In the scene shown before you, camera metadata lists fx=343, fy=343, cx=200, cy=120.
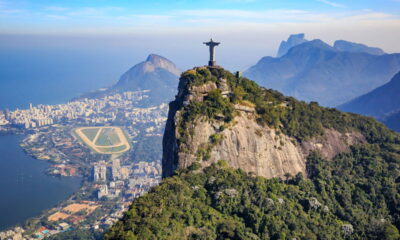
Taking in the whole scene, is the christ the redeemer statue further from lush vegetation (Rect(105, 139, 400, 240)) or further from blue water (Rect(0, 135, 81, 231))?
blue water (Rect(0, 135, 81, 231))

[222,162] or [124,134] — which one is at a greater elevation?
[222,162]

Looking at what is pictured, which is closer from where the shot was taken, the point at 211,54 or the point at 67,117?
the point at 211,54

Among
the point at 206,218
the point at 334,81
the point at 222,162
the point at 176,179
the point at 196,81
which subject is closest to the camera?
the point at 206,218

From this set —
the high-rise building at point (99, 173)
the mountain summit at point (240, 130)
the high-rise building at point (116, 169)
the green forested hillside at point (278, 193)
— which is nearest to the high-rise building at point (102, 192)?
the high-rise building at point (116, 169)

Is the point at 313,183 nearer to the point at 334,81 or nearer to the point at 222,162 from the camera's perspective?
the point at 222,162

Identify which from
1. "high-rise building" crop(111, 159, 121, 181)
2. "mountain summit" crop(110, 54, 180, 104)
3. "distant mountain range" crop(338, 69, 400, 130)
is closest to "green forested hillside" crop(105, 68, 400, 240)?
"high-rise building" crop(111, 159, 121, 181)

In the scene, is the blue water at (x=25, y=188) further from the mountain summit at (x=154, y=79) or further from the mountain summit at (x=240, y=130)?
the mountain summit at (x=154, y=79)

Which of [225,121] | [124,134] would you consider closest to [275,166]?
[225,121]
